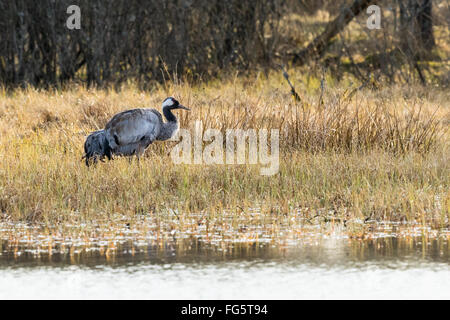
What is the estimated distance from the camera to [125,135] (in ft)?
26.1

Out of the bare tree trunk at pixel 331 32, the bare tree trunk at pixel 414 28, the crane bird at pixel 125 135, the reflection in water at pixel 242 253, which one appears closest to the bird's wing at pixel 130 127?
the crane bird at pixel 125 135

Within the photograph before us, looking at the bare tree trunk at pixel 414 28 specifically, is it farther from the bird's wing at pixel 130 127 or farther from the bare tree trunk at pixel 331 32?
the bird's wing at pixel 130 127

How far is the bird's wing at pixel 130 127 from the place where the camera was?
312 inches

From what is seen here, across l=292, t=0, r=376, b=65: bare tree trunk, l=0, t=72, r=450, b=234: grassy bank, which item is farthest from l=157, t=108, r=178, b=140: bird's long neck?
l=292, t=0, r=376, b=65: bare tree trunk

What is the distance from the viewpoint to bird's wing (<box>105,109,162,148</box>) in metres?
7.93

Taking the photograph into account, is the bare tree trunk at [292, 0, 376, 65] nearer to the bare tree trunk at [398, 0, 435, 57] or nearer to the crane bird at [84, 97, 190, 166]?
the bare tree trunk at [398, 0, 435, 57]

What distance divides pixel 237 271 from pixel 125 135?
330 cm

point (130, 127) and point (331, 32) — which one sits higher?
point (331, 32)

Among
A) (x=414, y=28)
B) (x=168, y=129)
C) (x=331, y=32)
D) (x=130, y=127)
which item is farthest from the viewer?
(x=331, y=32)

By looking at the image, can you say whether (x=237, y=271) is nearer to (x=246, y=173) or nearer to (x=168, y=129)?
(x=246, y=173)

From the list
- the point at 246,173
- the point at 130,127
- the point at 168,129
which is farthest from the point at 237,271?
the point at 168,129

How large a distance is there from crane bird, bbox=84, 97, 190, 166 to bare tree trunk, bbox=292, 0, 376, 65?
807 centimetres

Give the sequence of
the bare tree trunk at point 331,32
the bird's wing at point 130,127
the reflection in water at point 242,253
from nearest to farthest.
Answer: the reflection in water at point 242,253 → the bird's wing at point 130,127 → the bare tree trunk at point 331,32

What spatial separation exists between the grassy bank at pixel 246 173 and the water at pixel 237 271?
0.80m
